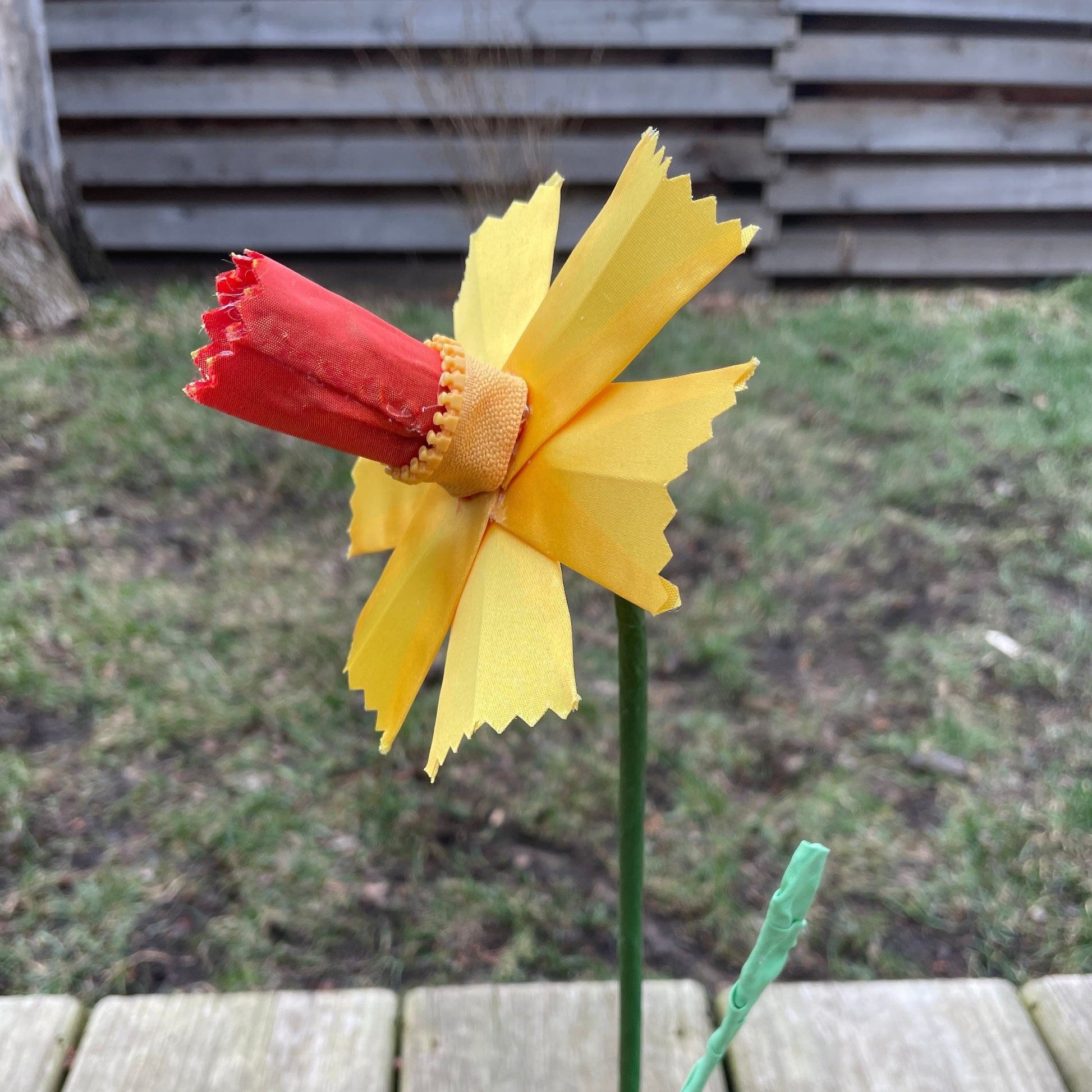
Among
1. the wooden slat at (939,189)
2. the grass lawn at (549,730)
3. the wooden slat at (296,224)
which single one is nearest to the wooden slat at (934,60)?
the wooden slat at (939,189)

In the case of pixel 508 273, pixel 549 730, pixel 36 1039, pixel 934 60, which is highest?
pixel 934 60

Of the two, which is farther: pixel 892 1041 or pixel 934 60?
pixel 934 60

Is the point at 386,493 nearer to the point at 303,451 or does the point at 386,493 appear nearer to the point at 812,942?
the point at 812,942

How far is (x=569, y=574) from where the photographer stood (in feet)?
5.51

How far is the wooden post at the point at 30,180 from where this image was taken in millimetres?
2447

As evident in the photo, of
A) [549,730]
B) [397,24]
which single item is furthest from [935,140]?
[549,730]

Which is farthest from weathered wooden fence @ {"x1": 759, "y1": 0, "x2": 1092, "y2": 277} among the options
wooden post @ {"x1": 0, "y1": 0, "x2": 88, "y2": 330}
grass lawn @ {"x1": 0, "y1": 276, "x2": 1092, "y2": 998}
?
wooden post @ {"x1": 0, "y1": 0, "x2": 88, "y2": 330}

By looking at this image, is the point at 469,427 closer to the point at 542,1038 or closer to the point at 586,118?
the point at 542,1038

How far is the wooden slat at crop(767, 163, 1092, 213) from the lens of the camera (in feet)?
9.94

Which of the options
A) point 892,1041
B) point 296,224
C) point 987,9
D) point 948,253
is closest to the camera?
point 892,1041

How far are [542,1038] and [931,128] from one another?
10.4 feet

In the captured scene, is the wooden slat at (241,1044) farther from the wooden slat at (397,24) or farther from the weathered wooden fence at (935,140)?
the weathered wooden fence at (935,140)

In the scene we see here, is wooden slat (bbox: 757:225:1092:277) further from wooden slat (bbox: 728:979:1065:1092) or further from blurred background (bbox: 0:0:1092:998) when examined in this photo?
wooden slat (bbox: 728:979:1065:1092)

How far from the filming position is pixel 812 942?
1190 mm
